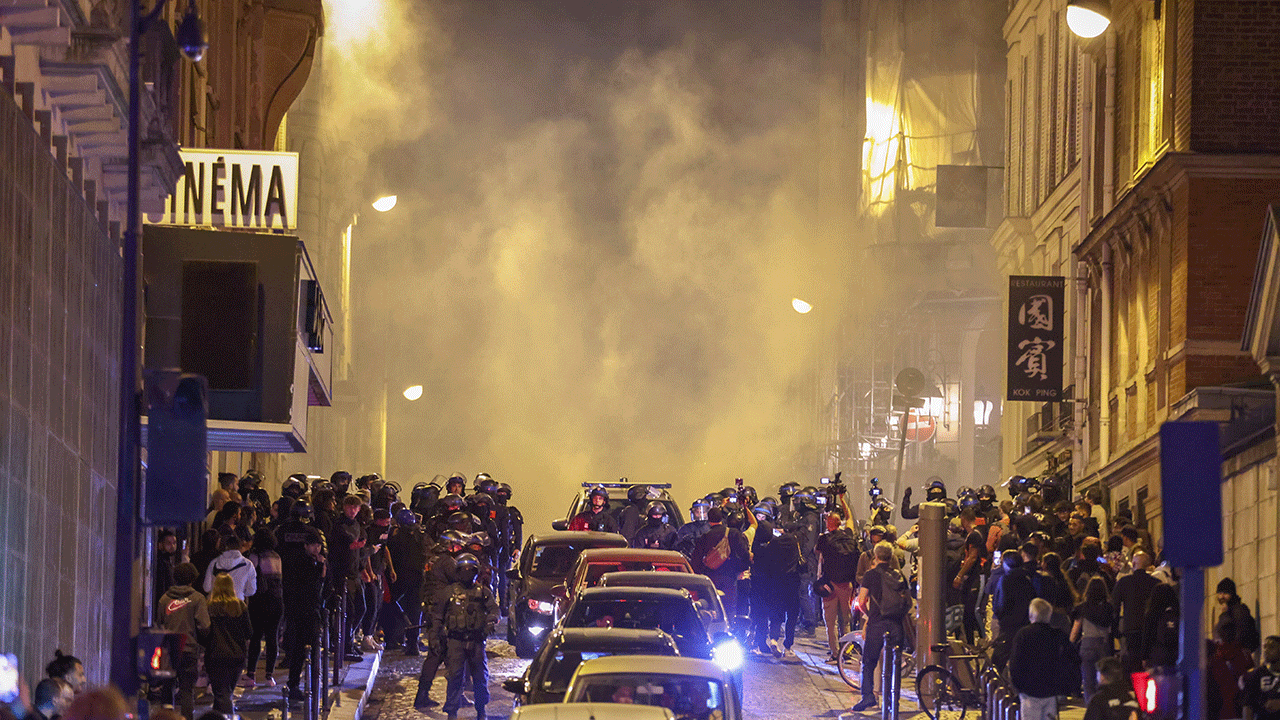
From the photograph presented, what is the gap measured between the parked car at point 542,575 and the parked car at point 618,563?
158 centimetres

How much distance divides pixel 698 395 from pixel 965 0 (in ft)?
59.8

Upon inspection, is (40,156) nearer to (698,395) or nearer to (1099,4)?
(1099,4)

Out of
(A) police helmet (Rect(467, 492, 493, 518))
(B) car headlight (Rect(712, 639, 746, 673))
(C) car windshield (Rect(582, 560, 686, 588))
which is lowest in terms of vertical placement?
(B) car headlight (Rect(712, 639, 746, 673))

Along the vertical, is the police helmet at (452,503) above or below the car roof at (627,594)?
above

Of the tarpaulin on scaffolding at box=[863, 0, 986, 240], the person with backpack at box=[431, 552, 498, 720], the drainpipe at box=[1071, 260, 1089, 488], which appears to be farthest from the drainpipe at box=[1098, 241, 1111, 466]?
the tarpaulin on scaffolding at box=[863, 0, 986, 240]

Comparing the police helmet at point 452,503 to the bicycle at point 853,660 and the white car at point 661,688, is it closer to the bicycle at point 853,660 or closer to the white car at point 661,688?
the bicycle at point 853,660

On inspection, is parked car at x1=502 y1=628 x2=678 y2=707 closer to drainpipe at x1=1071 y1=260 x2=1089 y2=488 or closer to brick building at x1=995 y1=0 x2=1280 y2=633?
brick building at x1=995 y1=0 x2=1280 y2=633

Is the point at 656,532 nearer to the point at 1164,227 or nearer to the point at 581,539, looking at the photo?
the point at 581,539

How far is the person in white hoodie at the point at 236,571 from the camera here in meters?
16.4

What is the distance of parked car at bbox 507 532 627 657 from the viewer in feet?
71.5

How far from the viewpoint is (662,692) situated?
1199 centimetres

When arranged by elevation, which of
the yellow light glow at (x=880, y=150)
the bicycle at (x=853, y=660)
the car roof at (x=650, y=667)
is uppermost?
the yellow light glow at (x=880, y=150)

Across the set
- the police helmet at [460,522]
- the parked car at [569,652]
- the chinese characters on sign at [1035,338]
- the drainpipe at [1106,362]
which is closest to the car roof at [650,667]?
the parked car at [569,652]

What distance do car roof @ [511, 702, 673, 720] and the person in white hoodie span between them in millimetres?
6369
